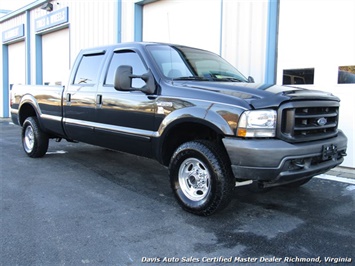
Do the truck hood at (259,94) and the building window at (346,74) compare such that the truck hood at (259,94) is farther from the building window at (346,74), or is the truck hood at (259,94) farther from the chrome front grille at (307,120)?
the building window at (346,74)

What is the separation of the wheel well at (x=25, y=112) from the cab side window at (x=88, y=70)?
1.87 metres

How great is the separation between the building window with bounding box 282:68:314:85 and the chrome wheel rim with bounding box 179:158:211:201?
376 cm

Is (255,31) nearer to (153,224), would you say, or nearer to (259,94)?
(259,94)

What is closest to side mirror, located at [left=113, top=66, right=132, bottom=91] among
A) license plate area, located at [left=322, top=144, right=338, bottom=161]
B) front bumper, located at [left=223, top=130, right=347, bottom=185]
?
front bumper, located at [left=223, top=130, right=347, bottom=185]

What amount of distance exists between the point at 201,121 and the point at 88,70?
259 centimetres

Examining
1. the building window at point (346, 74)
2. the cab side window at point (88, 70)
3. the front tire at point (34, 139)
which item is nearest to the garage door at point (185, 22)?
the building window at point (346, 74)

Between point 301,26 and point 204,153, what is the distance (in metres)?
4.18

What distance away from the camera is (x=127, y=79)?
4.07m

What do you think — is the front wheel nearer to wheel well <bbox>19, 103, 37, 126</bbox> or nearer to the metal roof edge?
wheel well <bbox>19, 103, 37, 126</bbox>

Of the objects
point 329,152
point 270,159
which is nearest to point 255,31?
point 329,152

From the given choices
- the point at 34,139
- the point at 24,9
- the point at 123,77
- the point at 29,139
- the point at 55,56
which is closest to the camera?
the point at 123,77

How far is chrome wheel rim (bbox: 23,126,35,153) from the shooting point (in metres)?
6.73

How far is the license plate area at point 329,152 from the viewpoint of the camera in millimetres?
3588

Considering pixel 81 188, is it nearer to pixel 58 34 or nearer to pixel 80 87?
pixel 80 87
